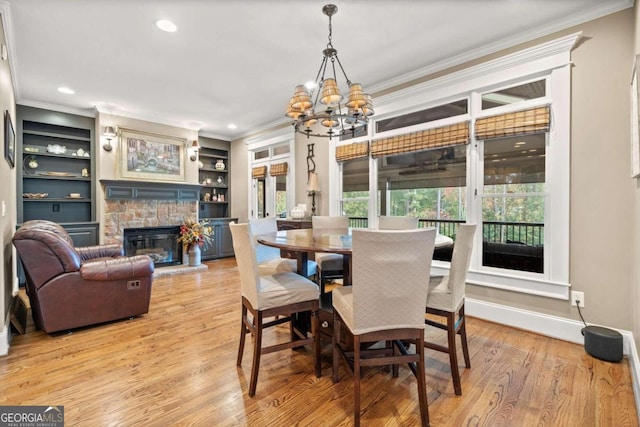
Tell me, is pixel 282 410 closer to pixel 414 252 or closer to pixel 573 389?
pixel 414 252

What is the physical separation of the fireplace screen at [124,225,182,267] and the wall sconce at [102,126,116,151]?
1.42 metres

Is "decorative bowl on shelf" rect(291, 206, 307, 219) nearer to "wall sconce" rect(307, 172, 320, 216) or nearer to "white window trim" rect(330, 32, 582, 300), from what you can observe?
"wall sconce" rect(307, 172, 320, 216)

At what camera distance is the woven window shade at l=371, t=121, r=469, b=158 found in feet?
10.6

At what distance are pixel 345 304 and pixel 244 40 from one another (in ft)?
8.87

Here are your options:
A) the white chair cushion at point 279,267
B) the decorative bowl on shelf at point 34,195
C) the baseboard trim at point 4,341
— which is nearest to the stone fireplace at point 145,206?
the decorative bowl on shelf at point 34,195

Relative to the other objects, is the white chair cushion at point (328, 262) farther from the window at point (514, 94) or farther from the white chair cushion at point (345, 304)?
the window at point (514, 94)

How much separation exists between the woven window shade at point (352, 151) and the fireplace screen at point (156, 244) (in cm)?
358

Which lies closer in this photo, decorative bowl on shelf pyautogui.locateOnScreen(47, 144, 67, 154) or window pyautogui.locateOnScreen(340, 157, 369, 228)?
window pyautogui.locateOnScreen(340, 157, 369, 228)

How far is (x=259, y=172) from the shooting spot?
6.24 m

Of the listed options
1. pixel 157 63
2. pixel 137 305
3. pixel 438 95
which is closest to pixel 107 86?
pixel 157 63

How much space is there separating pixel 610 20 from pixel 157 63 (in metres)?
4.36

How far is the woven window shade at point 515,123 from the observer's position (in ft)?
8.78

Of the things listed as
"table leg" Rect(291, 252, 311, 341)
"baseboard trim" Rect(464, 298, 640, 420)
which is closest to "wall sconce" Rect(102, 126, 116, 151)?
"table leg" Rect(291, 252, 311, 341)

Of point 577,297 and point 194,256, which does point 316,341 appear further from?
point 194,256
